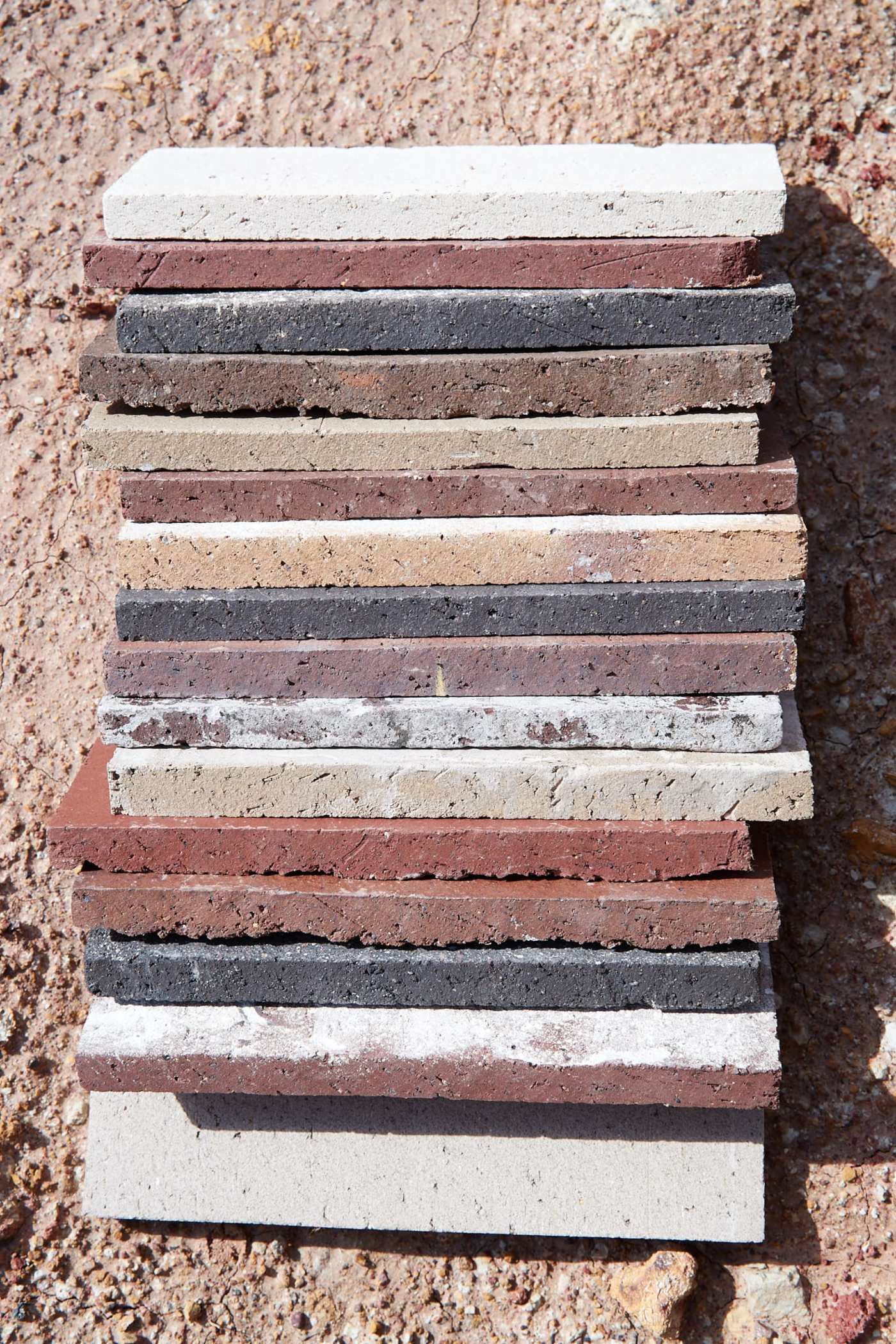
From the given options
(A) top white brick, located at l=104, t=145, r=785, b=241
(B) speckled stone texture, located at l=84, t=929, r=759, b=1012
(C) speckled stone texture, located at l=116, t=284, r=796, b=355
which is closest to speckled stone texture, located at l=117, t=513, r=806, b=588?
(C) speckled stone texture, located at l=116, t=284, r=796, b=355

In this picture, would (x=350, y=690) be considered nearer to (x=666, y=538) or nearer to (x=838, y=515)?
(x=666, y=538)

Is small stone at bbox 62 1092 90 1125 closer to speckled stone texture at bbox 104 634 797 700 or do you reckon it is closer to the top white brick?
speckled stone texture at bbox 104 634 797 700

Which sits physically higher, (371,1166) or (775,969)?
(775,969)

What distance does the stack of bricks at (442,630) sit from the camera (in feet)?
9.73

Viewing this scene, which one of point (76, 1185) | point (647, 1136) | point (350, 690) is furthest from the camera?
point (76, 1185)

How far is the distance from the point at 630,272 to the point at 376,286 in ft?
2.09

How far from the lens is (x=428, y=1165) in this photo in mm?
3711

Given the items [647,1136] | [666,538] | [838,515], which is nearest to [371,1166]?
[647,1136]

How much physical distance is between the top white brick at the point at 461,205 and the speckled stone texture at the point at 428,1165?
8.41 ft

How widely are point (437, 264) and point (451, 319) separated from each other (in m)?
0.14

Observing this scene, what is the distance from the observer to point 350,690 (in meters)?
3.23

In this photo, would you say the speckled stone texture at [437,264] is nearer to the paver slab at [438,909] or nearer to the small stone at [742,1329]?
the paver slab at [438,909]

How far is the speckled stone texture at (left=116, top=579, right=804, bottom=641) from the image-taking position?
3.12 m

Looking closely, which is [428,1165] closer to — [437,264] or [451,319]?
[451,319]
